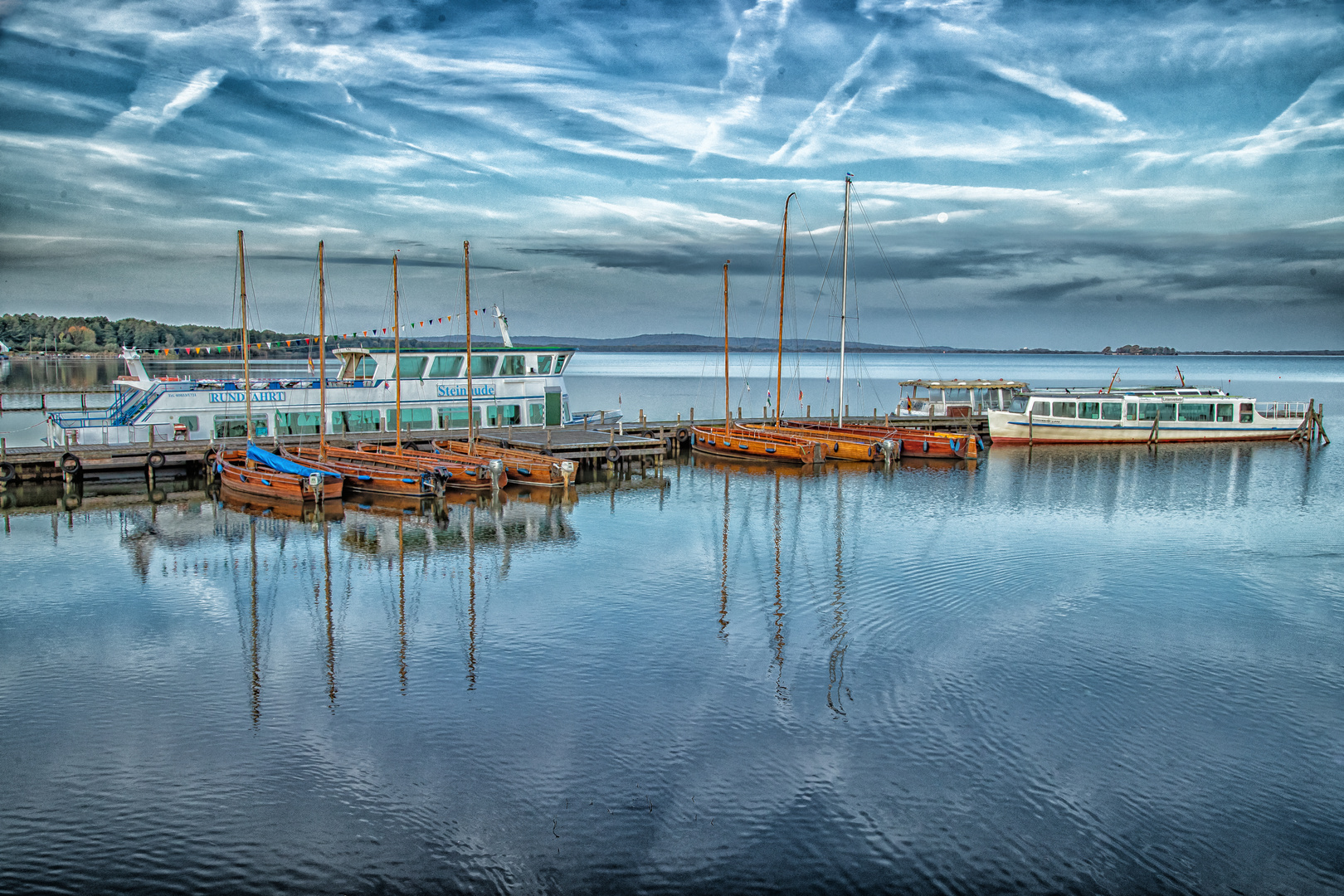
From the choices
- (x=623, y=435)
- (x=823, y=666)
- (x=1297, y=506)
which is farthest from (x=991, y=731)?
(x=623, y=435)

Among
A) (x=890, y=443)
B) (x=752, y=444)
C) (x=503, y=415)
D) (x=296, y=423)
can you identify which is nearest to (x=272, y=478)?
(x=296, y=423)

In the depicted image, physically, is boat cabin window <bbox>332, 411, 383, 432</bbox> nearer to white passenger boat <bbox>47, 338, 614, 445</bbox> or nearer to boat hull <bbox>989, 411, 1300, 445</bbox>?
white passenger boat <bbox>47, 338, 614, 445</bbox>

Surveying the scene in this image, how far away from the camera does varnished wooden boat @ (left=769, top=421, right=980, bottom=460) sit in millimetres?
43500

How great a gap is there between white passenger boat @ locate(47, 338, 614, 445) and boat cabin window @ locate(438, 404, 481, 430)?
0.04m

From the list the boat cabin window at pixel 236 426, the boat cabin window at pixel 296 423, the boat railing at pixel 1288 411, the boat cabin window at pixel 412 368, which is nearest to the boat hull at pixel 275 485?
the boat cabin window at pixel 236 426

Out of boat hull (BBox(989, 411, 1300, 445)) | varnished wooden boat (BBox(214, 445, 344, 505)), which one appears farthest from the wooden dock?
boat hull (BBox(989, 411, 1300, 445))

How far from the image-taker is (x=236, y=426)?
39.9 metres

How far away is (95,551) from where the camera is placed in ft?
82.7

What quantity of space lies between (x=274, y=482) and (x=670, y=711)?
22.8 metres

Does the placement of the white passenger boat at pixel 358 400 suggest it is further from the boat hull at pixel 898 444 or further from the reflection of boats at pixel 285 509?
the boat hull at pixel 898 444

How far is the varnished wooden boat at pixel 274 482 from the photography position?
31359 mm

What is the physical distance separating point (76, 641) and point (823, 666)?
15010 millimetres

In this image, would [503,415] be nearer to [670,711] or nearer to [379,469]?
[379,469]

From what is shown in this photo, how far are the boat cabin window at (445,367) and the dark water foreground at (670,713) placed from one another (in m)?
17.0
